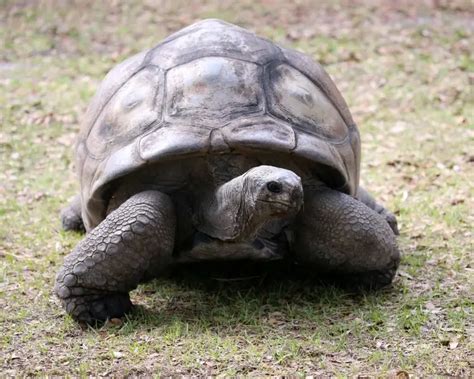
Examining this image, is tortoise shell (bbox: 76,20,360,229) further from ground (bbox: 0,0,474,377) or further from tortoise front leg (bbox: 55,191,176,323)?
ground (bbox: 0,0,474,377)

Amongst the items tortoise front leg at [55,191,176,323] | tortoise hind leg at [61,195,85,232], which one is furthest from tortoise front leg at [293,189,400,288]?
tortoise hind leg at [61,195,85,232]

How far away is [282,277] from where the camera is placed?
461 cm

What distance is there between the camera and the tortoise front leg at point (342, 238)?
164 inches

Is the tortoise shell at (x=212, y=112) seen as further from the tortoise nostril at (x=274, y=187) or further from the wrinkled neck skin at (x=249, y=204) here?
the tortoise nostril at (x=274, y=187)

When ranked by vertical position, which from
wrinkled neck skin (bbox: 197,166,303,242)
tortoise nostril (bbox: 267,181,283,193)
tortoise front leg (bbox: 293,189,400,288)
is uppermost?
tortoise nostril (bbox: 267,181,283,193)

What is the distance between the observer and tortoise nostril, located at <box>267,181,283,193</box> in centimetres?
351

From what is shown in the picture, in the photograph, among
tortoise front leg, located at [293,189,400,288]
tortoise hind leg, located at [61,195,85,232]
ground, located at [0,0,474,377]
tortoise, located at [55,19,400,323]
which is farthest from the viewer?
tortoise hind leg, located at [61,195,85,232]

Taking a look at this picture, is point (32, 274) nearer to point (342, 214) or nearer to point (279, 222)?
point (279, 222)

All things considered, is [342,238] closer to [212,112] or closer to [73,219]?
[212,112]

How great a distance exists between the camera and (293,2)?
12.6 metres

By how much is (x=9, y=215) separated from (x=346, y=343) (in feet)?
10.3

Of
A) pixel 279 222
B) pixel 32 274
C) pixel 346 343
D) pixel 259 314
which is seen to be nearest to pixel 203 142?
pixel 279 222

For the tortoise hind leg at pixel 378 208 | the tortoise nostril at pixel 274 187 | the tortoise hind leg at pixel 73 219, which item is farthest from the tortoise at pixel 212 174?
the tortoise hind leg at pixel 73 219

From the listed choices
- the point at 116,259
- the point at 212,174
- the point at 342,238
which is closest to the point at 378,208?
the point at 342,238
